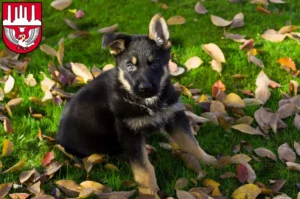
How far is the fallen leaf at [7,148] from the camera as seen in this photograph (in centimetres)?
479

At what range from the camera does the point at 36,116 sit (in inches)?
209

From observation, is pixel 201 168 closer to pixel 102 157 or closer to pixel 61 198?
pixel 102 157

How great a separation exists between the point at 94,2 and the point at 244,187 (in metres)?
4.02

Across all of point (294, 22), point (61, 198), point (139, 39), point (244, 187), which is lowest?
point (61, 198)

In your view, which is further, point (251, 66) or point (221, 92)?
point (251, 66)

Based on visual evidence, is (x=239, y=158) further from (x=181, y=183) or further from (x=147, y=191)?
(x=147, y=191)

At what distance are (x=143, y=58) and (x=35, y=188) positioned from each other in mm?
1373

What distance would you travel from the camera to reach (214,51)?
19.8 ft

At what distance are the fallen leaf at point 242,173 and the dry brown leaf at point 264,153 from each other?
0.35 m

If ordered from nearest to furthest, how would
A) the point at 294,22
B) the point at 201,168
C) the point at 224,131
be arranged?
the point at 201,168, the point at 224,131, the point at 294,22

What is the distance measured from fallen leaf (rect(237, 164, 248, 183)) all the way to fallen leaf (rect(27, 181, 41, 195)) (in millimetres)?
1630

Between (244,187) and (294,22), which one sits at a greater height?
(294,22)

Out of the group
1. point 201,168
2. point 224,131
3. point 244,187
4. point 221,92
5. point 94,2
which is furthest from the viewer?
point 94,2

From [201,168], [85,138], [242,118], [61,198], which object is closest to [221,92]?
[242,118]
